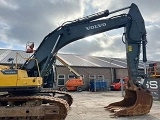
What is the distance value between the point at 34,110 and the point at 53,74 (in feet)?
9.50

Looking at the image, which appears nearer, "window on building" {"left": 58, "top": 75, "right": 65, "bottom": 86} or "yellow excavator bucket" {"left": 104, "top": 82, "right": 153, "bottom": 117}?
"yellow excavator bucket" {"left": 104, "top": 82, "right": 153, "bottom": 117}

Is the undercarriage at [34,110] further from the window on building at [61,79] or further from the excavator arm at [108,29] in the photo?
the window on building at [61,79]

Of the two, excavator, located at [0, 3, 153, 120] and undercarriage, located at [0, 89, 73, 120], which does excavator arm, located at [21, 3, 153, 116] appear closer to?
excavator, located at [0, 3, 153, 120]

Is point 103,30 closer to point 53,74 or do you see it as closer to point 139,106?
point 53,74

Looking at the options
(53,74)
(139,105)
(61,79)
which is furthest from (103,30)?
(61,79)

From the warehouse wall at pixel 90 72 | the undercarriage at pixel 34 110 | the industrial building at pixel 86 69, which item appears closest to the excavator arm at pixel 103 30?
the undercarriage at pixel 34 110

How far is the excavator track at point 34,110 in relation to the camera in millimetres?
7770

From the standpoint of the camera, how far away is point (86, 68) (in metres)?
30.7

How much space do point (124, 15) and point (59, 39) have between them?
3.43 m

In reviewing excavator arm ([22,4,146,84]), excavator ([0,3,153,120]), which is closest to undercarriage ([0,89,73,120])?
excavator ([0,3,153,120])

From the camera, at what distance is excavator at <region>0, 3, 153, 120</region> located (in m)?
7.89

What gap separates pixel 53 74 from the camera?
1040 centimetres

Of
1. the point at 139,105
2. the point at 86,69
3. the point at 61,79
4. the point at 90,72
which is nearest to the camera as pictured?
the point at 139,105

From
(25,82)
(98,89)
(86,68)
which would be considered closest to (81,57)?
(86,68)
